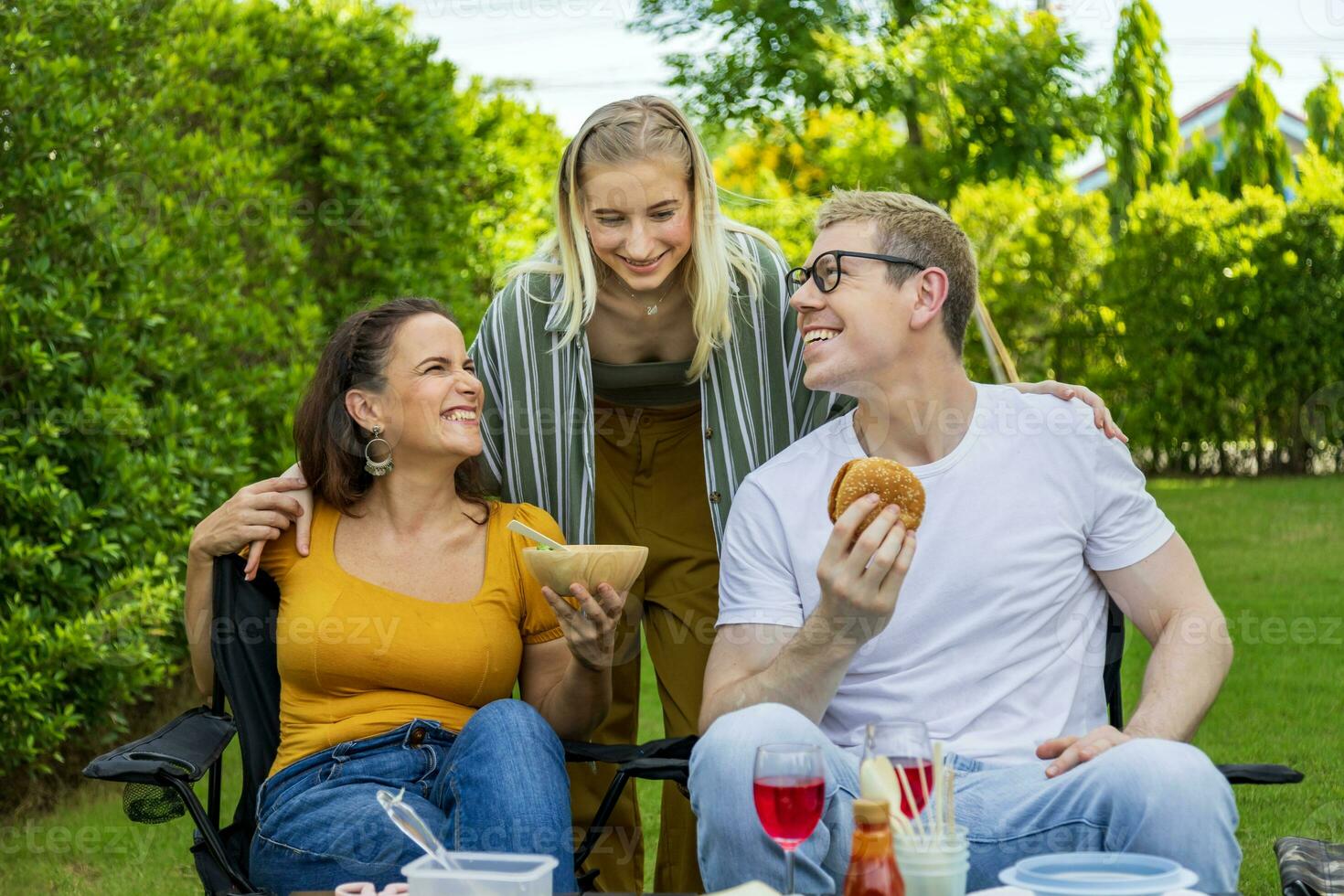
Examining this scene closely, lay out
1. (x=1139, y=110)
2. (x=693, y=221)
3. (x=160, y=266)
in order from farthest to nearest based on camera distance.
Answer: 1. (x=1139, y=110)
2. (x=160, y=266)
3. (x=693, y=221)

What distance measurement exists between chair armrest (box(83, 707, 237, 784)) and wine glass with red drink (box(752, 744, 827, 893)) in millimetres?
1261

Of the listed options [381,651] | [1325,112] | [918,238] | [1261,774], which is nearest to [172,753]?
[381,651]

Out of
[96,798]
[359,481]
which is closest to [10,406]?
[96,798]

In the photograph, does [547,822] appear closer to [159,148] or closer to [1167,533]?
[1167,533]

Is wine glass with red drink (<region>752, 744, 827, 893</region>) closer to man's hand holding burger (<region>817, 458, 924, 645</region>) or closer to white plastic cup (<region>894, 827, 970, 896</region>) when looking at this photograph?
white plastic cup (<region>894, 827, 970, 896</region>)

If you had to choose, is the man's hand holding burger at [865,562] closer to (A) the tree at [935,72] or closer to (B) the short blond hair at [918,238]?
(B) the short blond hair at [918,238]

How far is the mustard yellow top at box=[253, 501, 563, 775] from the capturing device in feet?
8.97

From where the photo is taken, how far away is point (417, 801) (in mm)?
2506

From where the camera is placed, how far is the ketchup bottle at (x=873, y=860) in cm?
167

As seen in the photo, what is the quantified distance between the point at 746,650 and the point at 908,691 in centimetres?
31

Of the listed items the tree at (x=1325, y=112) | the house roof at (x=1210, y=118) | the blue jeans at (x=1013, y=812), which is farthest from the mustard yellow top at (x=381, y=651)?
the house roof at (x=1210, y=118)

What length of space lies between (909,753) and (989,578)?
0.94 m

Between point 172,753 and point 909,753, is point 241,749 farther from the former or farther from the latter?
point 909,753

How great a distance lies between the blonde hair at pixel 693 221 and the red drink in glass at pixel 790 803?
1555 millimetres
